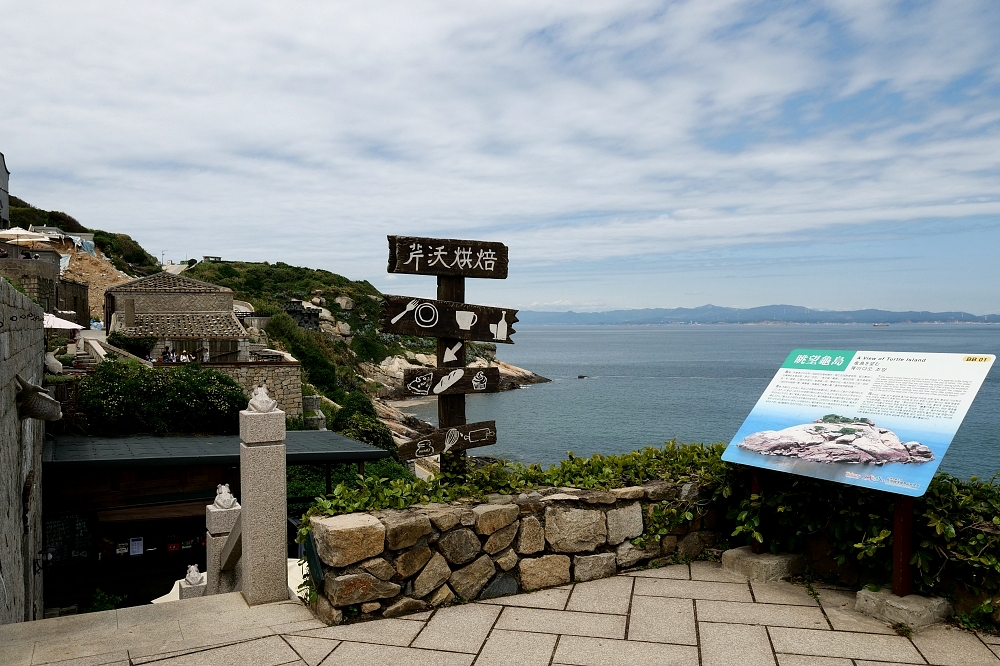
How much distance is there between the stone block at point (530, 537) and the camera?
15.6ft

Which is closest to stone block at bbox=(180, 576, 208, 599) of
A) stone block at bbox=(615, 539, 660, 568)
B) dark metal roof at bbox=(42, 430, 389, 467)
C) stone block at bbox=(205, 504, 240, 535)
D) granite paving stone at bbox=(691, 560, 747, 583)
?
stone block at bbox=(205, 504, 240, 535)

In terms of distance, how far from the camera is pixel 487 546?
15.1 ft

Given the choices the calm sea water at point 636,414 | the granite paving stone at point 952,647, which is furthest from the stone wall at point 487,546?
the calm sea water at point 636,414

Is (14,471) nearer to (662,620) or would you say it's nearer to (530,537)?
(530,537)

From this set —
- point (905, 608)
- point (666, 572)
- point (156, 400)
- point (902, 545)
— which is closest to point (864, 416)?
point (902, 545)

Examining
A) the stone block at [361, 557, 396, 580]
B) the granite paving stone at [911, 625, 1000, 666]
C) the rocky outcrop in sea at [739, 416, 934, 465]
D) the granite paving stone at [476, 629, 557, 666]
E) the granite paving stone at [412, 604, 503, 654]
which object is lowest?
the granite paving stone at [412, 604, 503, 654]

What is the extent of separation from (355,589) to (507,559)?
41.3 inches

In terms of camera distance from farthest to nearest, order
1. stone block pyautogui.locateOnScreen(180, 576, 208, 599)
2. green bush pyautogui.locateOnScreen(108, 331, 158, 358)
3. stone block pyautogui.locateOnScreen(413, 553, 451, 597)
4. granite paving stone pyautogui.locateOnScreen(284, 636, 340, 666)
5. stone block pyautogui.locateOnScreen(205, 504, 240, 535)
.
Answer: green bush pyautogui.locateOnScreen(108, 331, 158, 358), stone block pyautogui.locateOnScreen(180, 576, 208, 599), stone block pyautogui.locateOnScreen(205, 504, 240, 535), stone block pyautogui.locateOnScreen(413, 553, 451, 597), granite paving stone pyautogui.locateOnScreen(284, 636, 340, 666)

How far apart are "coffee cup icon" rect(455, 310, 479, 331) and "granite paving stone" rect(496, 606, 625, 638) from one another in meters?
2.11

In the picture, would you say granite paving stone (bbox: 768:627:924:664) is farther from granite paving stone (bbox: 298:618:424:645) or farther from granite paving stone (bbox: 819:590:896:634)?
granite paving stone (bbox: 298:618:424:645)

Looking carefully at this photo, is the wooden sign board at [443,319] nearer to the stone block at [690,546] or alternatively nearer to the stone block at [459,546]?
the stone block at [459,546]

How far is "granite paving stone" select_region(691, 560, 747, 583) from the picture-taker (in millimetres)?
4875

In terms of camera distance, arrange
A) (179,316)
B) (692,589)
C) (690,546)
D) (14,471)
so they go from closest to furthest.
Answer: (692,589) < (690,546) < (14,471) < (179,316)

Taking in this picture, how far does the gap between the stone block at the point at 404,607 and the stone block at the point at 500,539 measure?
Result: 0.55m
